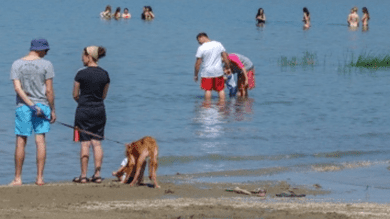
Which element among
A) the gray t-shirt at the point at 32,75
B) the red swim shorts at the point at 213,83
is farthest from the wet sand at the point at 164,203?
the red swim shorts at the point at 213,83

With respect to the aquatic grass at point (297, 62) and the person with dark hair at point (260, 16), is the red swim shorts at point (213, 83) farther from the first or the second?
the person with dark hair at point (260, 16)

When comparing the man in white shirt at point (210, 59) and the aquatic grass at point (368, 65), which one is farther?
the aquatic grass at point (368, 65)

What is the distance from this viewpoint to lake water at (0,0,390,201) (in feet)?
36.1

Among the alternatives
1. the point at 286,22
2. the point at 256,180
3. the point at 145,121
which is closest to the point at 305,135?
the point at 145,121

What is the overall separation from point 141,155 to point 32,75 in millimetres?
1297

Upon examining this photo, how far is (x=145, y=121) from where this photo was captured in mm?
14734

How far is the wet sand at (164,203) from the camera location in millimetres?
6609

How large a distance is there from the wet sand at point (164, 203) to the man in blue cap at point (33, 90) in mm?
613

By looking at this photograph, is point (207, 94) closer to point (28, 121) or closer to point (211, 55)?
point (211, 55)

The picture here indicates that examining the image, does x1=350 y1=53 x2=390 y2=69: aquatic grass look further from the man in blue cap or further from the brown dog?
the man in blue cap

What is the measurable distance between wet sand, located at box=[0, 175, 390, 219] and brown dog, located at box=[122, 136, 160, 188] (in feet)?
0.46

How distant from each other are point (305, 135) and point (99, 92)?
5988 millimetres

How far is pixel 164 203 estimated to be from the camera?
→ 7.14 meters

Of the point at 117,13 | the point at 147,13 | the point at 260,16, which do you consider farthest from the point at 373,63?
the point at 147,13
